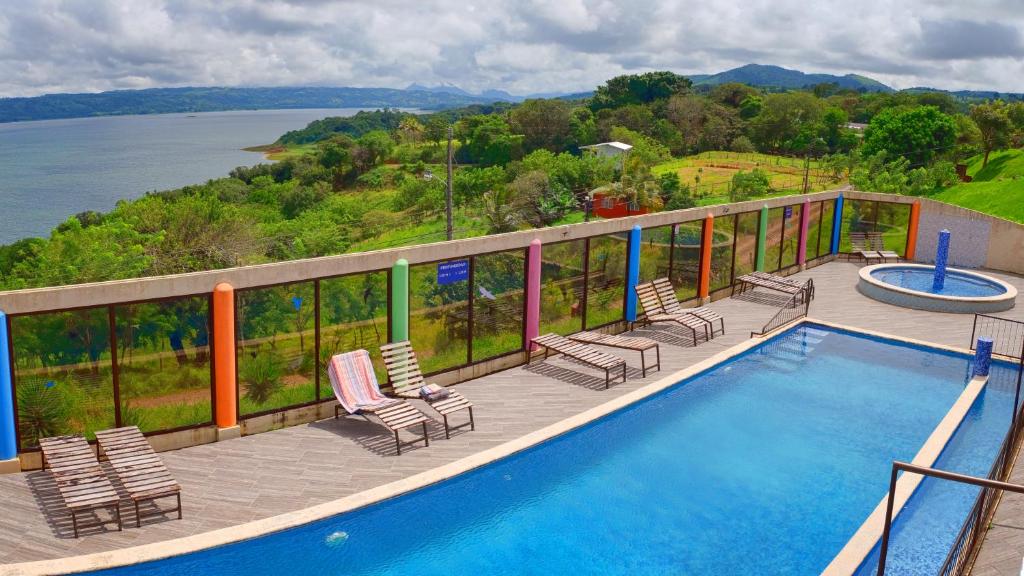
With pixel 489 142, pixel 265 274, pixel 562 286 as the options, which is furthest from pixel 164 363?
pixel 489 142

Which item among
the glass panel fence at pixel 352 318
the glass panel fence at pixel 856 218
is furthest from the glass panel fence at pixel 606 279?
the glass panel fence at pixel 856 218

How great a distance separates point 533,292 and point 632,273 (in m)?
2.86

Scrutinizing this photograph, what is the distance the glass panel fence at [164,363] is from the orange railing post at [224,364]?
13 centimetres

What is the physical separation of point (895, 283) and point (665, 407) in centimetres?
1174

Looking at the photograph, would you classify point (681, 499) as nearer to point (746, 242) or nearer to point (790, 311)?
point (790, 311)

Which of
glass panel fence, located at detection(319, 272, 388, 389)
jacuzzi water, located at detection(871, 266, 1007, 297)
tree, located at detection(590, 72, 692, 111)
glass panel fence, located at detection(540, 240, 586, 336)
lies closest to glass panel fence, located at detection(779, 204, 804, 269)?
jacuzzi water, located at detection(871, 266, 1007, 297)

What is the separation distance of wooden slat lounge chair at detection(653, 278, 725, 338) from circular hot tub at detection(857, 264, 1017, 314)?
202 inches

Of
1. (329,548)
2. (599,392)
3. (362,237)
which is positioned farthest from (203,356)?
(362,237)

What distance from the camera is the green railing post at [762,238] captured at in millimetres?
18969

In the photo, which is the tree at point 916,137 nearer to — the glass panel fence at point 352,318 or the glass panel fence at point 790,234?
the glass panel fence at point 790,234

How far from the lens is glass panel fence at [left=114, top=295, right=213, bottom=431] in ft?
29.3

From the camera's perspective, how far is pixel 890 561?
7.75 metres

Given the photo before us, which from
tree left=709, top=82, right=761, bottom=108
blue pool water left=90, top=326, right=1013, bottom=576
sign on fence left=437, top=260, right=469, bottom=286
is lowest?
blue pool water left=90, top=326, right=1013, bottom=576

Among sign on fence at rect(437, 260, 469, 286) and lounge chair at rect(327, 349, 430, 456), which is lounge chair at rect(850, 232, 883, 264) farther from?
lounge chair at rect(327, 349, 430, 456)
